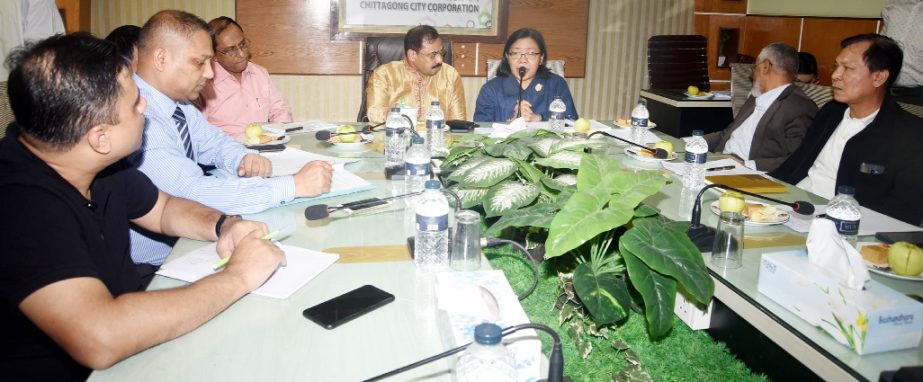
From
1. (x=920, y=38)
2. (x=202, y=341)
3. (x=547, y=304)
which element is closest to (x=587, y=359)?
(x=547, y=304)

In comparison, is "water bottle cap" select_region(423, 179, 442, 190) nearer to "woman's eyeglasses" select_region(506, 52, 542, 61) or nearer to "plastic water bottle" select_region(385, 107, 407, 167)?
"plastic water bottle" select_region(385, 107, 407, 167)

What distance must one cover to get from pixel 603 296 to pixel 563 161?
1.53 ft

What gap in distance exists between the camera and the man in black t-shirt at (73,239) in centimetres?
99

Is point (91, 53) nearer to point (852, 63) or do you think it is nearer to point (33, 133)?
point (33, 133)

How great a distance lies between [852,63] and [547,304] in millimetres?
1652


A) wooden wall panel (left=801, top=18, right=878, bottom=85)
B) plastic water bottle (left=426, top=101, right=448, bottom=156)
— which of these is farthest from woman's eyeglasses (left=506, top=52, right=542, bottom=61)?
wooden wall panel (left=801, top=18, right=878, bottom=85)

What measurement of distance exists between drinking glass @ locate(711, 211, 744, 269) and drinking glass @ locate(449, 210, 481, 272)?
1.80 feet

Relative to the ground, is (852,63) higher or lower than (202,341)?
higher

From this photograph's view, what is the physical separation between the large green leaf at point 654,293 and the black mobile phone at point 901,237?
0.67 meters

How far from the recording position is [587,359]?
60.7 inches

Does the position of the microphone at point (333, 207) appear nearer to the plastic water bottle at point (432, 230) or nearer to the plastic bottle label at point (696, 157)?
the plastic water bottle at point (432, 230)

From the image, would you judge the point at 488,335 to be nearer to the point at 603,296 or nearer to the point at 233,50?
the point at 603,296

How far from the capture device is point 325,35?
456 cm

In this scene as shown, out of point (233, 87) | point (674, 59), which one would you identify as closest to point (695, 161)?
point (233, 87)
